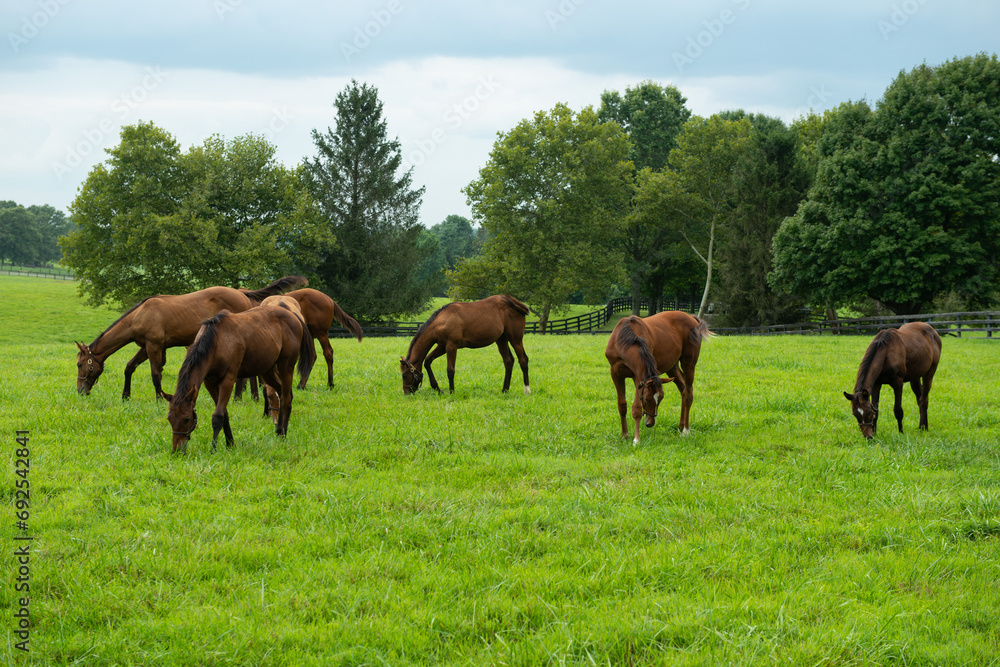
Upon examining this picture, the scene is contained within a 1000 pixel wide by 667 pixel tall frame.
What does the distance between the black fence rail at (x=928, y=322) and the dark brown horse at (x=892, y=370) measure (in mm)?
14362

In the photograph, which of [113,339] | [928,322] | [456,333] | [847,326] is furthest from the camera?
[847,326]

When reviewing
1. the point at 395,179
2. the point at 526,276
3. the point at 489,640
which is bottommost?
the point at 489,640

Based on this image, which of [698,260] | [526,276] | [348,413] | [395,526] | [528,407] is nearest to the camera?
[395,526]

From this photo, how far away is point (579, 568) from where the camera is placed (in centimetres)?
441

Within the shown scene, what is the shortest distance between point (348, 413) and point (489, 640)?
238 inches

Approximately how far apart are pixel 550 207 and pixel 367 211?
420 inches

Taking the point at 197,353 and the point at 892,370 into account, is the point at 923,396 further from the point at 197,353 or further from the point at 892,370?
the point at 197,353

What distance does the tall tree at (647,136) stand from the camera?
45594 mm

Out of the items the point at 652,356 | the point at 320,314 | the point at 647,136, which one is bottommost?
the point at 652,356

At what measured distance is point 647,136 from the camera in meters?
48.4

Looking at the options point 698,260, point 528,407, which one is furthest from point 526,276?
point 528,407

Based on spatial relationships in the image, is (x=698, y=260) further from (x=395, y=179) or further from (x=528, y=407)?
(x=528, y=407)

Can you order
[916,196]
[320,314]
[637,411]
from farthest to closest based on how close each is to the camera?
[916,196] < [320,314] < [637,411]

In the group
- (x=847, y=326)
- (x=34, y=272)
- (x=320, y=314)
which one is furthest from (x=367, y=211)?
(x=34, y=272)
